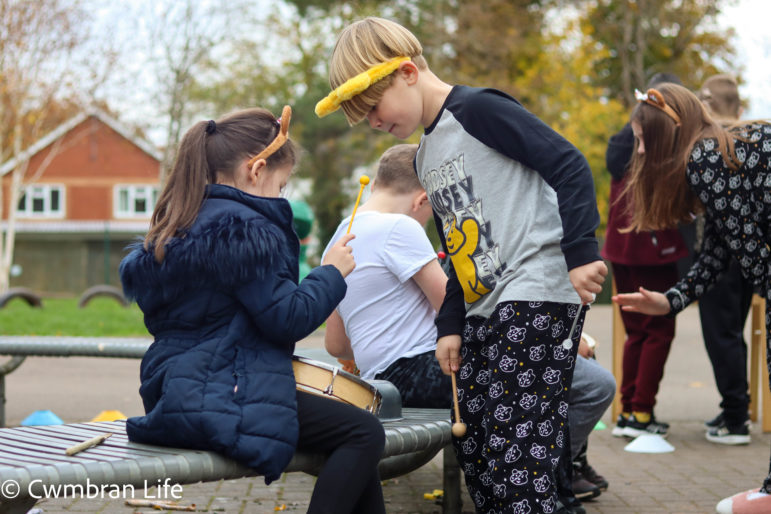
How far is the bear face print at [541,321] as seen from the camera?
105 inches

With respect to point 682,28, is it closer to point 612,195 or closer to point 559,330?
point 612,195

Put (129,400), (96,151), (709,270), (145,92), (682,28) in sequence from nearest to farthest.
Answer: (709,270) < (129,400) < (145,92) < (682,28) < (96,151)

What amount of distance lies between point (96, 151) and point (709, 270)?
44.3m

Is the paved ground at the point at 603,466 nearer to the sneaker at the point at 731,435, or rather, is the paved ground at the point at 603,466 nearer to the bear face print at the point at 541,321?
the sneaker at the point at 731,435

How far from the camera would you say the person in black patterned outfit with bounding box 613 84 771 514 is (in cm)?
371

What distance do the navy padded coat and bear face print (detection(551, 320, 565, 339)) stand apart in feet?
2.21

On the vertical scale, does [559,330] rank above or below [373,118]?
below

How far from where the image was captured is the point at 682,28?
25109mm

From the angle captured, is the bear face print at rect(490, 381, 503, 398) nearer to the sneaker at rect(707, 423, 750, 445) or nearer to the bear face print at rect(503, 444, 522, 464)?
the bear face print at rect(503, 444, 522, 464)

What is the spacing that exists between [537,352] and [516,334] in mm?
84

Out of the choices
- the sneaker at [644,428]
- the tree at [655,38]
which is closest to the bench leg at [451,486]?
the sneaker at [644,428]

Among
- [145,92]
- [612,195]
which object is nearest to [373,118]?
[612,195]

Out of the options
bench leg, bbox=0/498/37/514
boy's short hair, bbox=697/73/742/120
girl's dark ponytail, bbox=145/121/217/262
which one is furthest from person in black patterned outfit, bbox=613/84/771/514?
bench leg, bbox=0/498/37/514

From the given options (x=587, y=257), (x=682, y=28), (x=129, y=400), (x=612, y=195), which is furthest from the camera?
(x=682, y=28)
